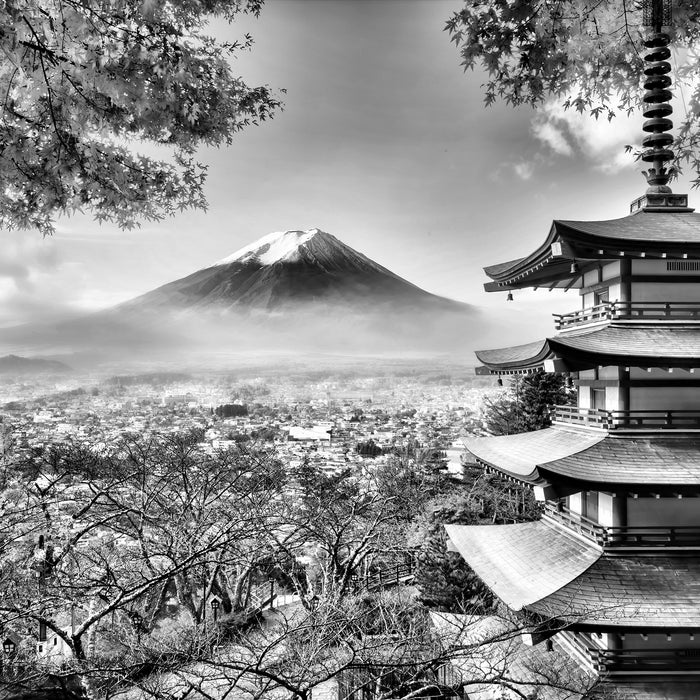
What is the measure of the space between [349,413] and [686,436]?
4783 cm

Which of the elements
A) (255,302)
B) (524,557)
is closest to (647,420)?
(524,557)

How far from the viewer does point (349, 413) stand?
53906 mm

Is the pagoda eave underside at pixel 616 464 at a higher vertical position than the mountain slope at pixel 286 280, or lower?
lower

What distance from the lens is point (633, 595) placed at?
5887 millimetres

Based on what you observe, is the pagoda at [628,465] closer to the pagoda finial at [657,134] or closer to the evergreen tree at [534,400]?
the pagoda finial at [657,134]

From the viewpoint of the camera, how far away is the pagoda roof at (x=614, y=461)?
19.6 ft

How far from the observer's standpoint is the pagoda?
5918mm

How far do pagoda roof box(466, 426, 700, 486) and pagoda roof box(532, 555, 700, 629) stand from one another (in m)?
1.18

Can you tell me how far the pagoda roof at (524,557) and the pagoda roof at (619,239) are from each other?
3.88m

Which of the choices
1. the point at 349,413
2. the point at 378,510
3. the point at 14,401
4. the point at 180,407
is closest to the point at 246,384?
the point at 349,413

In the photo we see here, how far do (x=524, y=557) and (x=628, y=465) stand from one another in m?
2.08

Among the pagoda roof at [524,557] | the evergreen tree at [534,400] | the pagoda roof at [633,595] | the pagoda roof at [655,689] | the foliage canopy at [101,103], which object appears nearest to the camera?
the foliage canopy at [101,103]

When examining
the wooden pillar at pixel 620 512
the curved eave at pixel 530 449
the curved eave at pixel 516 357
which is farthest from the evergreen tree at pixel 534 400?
the wooden pillar at pixel 620 512

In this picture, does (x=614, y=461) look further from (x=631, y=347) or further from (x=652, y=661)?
(x=652, y=661)
